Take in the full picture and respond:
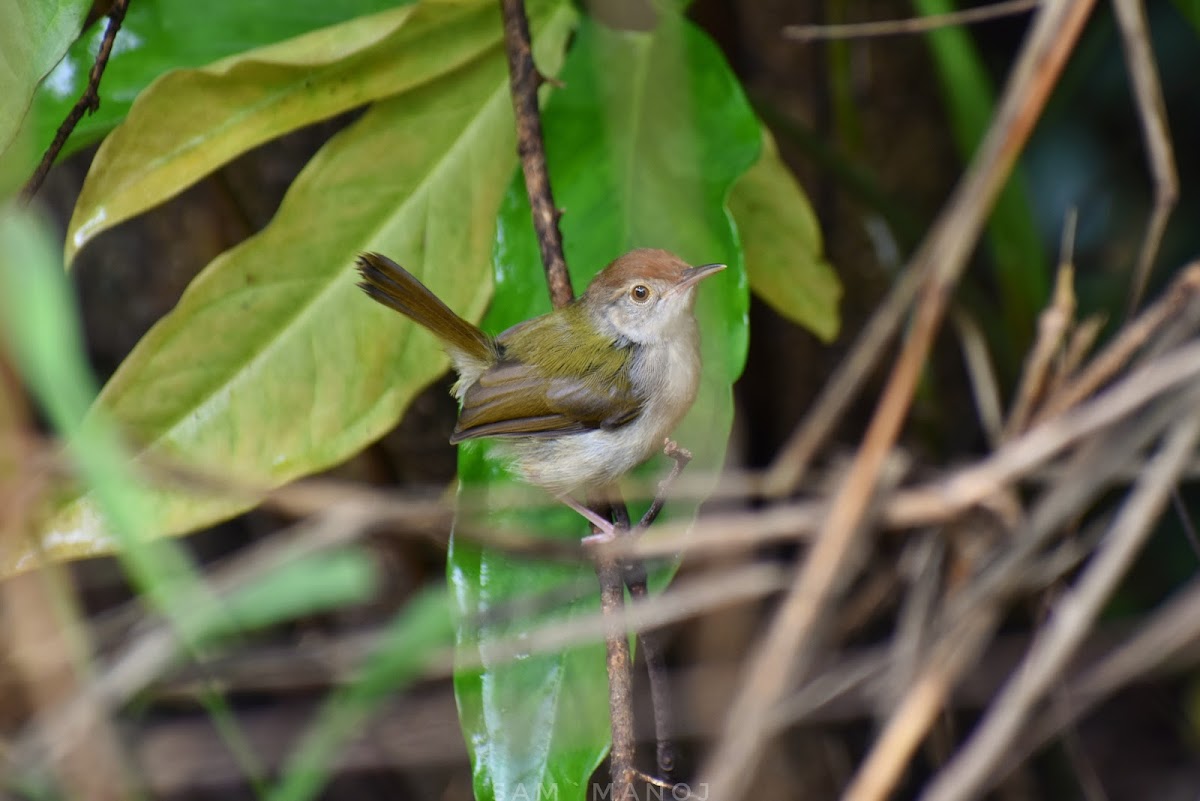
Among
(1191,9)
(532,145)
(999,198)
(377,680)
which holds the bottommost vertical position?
(377,680)

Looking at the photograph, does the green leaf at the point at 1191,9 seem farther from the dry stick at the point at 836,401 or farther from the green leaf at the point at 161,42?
the green leaf at the point at 161,42

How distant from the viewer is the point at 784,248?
9.32 feet

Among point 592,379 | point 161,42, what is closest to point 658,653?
point 592,379

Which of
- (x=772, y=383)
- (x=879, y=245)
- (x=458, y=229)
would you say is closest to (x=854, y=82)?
(x=879, y=245)

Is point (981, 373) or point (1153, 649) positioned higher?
point (981, 373)

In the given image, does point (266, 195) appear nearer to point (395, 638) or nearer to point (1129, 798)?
point (395, 638)

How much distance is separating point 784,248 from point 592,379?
60 cm

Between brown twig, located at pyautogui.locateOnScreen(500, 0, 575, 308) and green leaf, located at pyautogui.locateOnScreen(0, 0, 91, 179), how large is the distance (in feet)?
2.65

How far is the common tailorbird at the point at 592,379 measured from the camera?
9.24 feet

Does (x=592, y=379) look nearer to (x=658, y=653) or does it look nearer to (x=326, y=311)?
(x=326, y=311)

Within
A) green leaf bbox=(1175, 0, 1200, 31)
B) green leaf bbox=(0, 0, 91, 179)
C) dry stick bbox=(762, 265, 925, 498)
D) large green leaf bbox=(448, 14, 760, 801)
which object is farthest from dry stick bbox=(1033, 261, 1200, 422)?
green leaf bbox=(0, 0, 91, 179)

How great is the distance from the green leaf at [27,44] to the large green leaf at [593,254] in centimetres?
90

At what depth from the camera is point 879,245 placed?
3396 mm

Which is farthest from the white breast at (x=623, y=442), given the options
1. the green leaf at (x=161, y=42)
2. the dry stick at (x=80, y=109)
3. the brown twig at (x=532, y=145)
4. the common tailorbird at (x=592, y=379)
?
the dry stick at (x=80, y=109)
